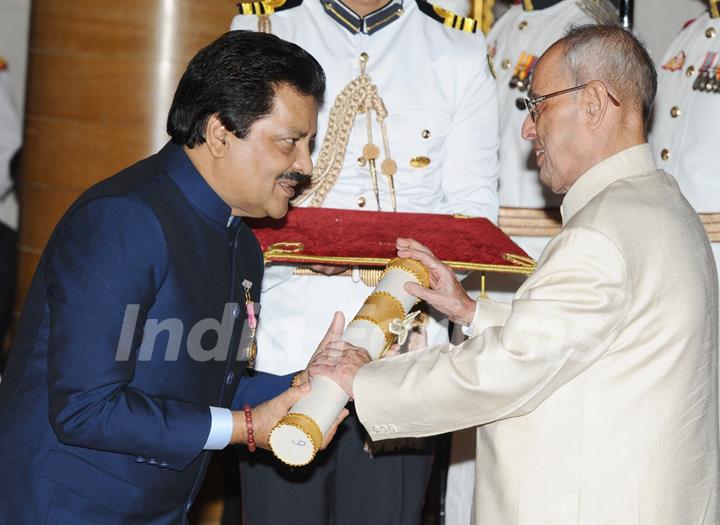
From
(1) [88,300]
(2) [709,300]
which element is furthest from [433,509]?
(1) [88,300]

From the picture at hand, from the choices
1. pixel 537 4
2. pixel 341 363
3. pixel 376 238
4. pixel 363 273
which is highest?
pixel 537 4

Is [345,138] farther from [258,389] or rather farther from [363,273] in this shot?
[258,389]

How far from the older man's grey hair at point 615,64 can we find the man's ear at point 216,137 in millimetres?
731

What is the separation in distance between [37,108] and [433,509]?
2.19 meters

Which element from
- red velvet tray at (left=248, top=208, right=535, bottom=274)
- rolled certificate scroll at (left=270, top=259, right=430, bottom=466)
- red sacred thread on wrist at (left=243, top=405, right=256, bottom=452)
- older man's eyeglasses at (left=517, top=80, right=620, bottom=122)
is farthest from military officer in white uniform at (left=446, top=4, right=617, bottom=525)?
red sacred thread on wrist at (left=243, top=405, right=256, bottom=452)

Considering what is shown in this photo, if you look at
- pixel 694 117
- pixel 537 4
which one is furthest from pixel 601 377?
pixel 537 4

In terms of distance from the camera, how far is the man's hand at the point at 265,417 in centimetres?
227

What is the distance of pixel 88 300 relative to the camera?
207 centimetres

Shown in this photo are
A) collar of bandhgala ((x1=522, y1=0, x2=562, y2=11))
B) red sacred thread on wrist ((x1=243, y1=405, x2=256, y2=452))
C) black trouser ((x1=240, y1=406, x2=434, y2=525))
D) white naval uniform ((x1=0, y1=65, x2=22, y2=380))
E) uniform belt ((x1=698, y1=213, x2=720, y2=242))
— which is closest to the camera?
red sacred thread on wrist ((x1=243, y1=405, x2=256, y2=452))

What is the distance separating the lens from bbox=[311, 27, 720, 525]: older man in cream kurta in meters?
2.18

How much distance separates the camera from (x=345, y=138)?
325 cm

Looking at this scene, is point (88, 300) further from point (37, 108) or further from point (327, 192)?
point (37, 108)

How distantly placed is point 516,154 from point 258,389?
1797mm

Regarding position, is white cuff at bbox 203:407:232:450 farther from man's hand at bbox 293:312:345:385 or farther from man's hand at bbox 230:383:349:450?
man's hand at bbox 293:312:345:385
